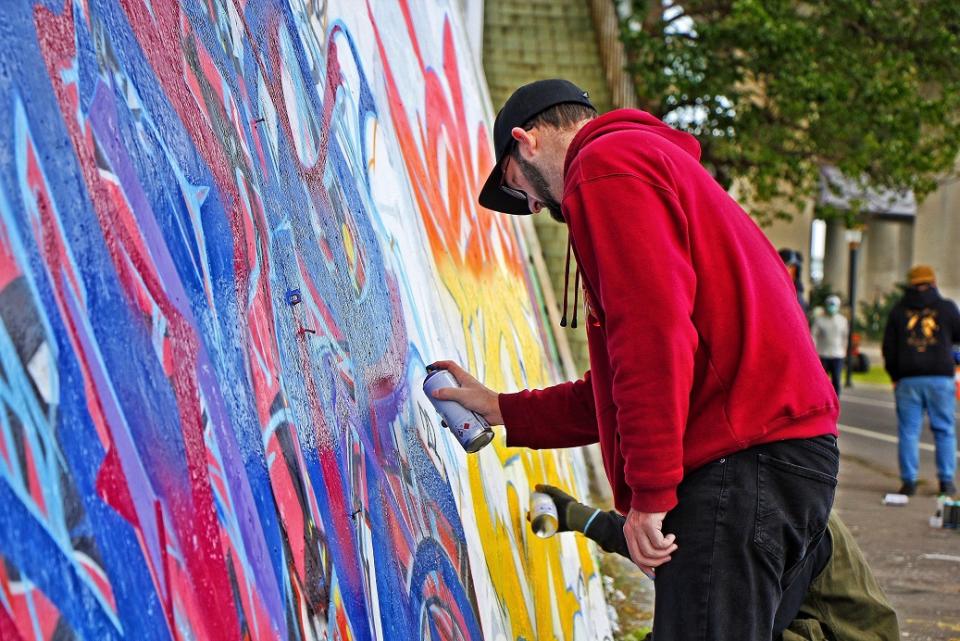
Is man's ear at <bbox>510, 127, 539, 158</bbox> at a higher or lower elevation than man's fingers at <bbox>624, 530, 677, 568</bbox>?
higher

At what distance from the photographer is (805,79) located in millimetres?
15531

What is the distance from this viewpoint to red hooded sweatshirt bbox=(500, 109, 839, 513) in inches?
93.0

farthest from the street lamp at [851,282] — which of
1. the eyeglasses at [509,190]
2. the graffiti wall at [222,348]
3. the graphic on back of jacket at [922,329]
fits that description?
the eyeglasses at [509,190]

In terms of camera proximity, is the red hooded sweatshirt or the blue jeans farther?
the blue jeans

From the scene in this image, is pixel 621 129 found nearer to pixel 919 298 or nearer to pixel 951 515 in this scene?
pixel 951 515

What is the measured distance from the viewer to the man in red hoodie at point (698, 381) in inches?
93.4

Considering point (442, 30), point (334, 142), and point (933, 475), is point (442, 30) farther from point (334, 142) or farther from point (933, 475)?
point (933, 475)

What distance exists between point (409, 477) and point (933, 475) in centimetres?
916

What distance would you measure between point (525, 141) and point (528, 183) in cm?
11

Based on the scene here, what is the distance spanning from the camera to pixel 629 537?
8.25ft

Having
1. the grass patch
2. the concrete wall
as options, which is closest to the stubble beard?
the grass patch

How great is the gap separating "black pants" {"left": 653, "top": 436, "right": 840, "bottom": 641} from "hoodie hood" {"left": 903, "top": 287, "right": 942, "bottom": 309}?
7695mm

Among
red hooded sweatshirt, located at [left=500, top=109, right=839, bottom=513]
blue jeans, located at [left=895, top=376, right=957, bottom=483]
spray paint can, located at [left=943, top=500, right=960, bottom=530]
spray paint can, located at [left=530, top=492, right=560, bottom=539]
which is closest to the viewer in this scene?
red hooded sweatshirt, located at [left=500, top=109, right=839, bottom=513]

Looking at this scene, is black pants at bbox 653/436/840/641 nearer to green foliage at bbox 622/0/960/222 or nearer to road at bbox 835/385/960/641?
road at bbox 835/385/960/641
